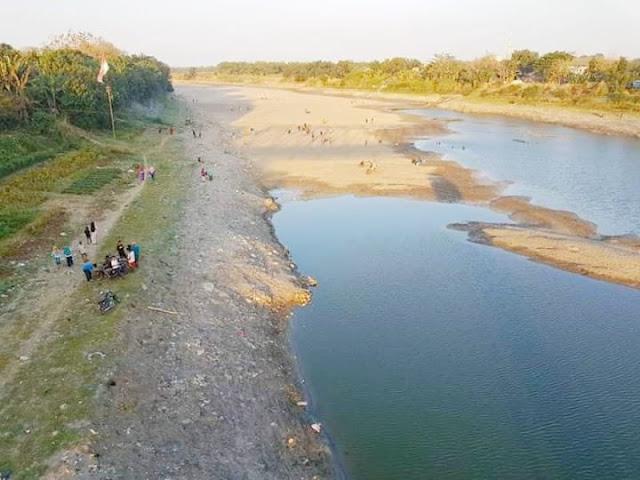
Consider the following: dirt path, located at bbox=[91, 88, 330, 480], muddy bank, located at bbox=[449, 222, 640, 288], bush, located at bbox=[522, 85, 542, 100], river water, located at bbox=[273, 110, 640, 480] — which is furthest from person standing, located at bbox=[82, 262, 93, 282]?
bush, located at bbox=[522, 85, 542, 100]

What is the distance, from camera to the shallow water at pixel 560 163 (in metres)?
46.4

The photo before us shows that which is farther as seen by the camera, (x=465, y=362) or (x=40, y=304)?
(x=465, y=362)

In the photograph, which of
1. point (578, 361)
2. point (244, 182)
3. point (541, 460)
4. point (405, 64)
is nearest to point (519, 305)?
point (578, 361)

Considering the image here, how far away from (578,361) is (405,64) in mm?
189708

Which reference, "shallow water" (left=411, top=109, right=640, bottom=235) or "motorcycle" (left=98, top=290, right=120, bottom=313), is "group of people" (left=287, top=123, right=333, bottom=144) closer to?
"shallow water" (left=411, top=109, right=640, bottom=235)

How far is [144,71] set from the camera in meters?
96.4

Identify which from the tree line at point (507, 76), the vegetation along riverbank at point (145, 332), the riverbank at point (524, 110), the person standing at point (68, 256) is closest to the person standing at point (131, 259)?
the vegetation along riverbank at point (145, 332)

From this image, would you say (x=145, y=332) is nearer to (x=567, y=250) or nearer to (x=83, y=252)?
(x=83, y=252)

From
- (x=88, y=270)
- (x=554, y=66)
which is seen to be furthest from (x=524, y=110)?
(x=88, y=270)

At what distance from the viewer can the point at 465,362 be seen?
75.9 feet

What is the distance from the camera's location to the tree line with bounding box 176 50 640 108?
118562 mm

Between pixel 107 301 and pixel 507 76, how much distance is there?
14747 cm

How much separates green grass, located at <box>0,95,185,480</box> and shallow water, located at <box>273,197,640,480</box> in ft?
25.4

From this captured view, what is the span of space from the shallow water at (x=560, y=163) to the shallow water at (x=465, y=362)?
48.0 feet
